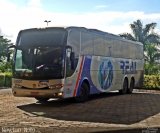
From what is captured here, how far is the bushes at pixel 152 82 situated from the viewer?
32312 mm

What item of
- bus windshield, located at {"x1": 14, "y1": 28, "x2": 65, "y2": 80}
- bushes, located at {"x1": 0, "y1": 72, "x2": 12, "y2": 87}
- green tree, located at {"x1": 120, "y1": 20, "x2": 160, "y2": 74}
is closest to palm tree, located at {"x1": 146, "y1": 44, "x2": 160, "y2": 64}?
green tree, located at {"x1": 120, "y1": 20, "x2": 160, "y2": 74}

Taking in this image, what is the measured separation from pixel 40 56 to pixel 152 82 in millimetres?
18177

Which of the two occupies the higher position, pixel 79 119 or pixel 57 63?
pixel 57 63

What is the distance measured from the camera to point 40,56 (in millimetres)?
16125

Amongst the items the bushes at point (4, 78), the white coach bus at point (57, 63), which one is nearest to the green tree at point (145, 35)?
the bushes at point (4, 78)

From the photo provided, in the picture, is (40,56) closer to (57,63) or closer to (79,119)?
(57,63)

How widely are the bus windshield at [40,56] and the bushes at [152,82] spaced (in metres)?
17.6

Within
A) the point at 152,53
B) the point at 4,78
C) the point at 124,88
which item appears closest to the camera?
the point at 124,88

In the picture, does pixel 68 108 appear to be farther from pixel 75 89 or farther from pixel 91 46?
pixel 91 46

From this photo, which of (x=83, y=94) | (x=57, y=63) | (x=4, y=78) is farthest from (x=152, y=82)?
(x=57, y=63)

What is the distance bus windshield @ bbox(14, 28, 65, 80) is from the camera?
15.9 meters

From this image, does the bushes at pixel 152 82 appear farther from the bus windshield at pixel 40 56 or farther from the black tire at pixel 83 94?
the bus windshield at pixel 40 56

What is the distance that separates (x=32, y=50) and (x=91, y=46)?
3.69m

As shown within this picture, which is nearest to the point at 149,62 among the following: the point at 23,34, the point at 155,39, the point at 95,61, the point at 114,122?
the point at 155,39
